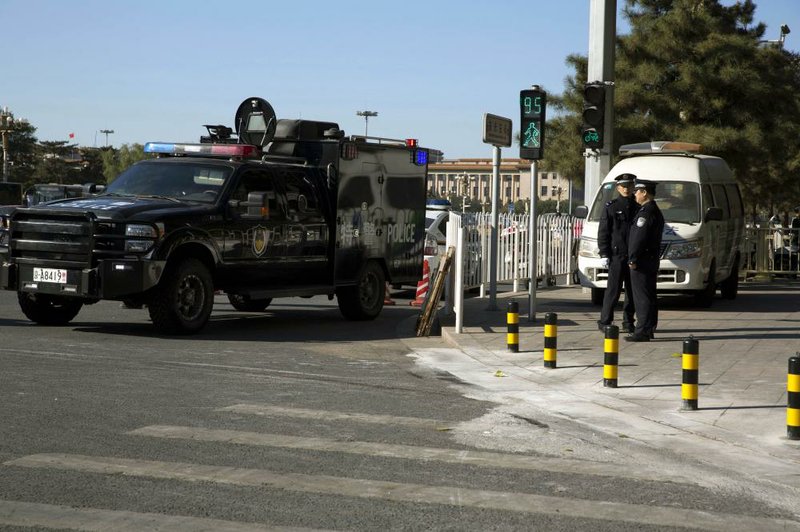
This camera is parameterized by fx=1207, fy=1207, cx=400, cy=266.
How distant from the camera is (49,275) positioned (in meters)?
13.6

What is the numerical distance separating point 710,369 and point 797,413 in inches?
131

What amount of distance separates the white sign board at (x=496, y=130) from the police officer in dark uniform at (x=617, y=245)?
229 cm

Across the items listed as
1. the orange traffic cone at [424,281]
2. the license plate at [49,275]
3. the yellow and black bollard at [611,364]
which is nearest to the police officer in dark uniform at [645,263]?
the yellow and black bollard at [611,364]

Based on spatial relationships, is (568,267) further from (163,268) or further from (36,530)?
(36,530)

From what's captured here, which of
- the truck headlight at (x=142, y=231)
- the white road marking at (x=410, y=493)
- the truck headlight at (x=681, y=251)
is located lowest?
the white road marking at (x=410, y=493)

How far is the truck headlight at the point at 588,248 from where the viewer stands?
18484 millimetres

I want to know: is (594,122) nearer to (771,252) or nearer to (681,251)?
(681,251)

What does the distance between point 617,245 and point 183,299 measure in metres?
5.14

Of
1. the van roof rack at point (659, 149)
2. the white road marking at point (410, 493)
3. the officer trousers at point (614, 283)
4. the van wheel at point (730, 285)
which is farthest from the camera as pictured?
the van wheel at point (730, 285)

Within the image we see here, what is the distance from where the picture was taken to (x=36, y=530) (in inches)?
216

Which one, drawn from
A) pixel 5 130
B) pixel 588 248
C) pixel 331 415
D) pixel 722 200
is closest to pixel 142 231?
pixel 331 415

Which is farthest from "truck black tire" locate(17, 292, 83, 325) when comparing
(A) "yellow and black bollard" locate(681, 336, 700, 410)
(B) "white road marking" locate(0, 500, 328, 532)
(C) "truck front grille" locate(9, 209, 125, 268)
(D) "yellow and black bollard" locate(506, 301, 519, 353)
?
(B) "white road marking" locate(0, 500, 328, 532)

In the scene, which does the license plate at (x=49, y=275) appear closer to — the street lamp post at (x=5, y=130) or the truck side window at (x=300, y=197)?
the truck side window at (x=300, y=197)

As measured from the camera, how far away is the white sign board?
53.1 feet
